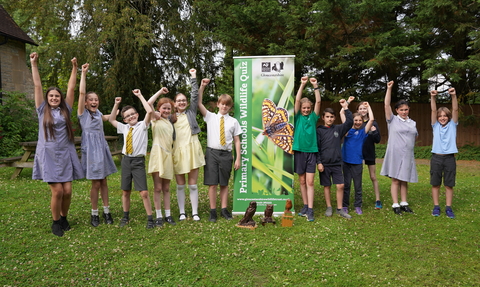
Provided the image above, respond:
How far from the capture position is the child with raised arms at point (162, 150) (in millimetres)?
5156

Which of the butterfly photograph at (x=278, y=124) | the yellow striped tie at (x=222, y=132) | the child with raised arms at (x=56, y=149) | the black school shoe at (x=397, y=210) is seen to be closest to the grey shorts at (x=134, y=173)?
the child with raised arms at (x=56, y=149)

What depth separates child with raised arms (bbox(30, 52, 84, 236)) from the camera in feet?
15.5

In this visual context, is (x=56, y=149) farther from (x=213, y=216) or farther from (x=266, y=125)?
(x=266, y=125)

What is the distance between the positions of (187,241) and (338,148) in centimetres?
292

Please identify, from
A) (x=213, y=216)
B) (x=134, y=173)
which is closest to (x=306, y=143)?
(x=213, y=216)

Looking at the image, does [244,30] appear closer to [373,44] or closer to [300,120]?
[373,44]

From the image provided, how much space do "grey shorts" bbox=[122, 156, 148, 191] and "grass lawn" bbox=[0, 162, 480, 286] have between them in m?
0.66

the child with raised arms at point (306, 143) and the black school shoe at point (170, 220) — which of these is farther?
the child with raised arms at point (306, 143)

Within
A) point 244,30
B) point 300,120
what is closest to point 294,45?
point 244,30

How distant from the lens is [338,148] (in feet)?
18.8

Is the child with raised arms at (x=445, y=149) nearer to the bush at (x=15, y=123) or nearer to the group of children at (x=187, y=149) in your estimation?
the group of children at (x=187, y=149)

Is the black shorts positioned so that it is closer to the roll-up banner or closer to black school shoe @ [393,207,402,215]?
the roll-up banner

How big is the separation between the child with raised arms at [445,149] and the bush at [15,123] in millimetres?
13541

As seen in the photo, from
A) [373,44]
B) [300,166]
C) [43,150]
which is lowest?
[300,166]
